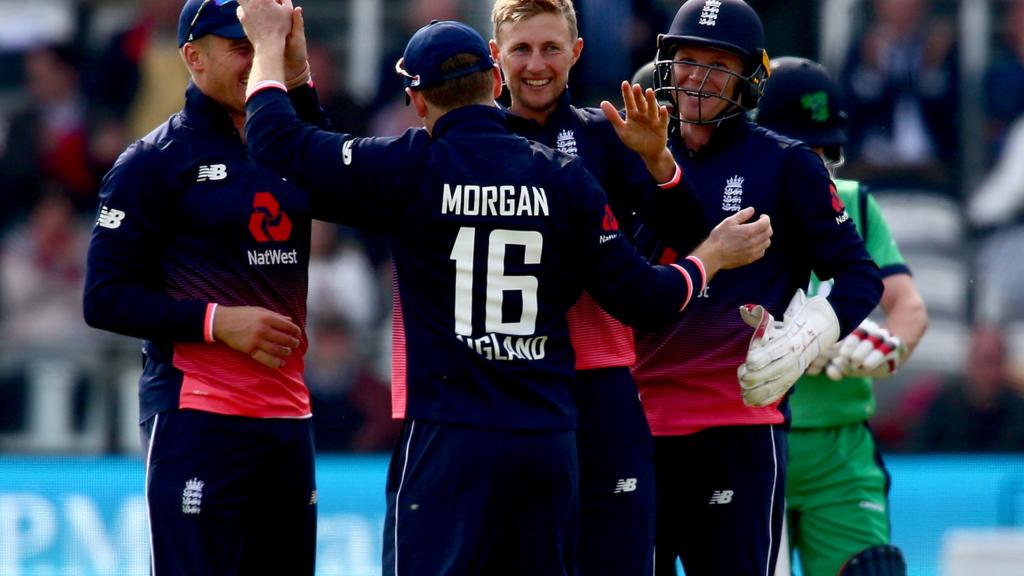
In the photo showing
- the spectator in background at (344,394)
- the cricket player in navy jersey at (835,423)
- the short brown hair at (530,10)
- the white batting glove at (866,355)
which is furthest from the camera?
the spectator in background at (344,394)

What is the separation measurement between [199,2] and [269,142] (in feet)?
2.62

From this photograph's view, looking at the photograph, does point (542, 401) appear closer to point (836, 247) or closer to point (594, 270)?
point (594, 270)

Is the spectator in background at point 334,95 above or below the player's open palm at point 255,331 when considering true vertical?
above

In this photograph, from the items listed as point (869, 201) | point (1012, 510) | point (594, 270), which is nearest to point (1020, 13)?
point (1012, 510)

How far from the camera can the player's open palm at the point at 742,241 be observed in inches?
182

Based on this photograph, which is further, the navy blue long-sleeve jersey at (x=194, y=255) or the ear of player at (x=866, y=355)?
the ear of player at (x=866, y=355)

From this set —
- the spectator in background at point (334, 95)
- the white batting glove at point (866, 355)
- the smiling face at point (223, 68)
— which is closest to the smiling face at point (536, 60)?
the smiling face at point (223, 68)

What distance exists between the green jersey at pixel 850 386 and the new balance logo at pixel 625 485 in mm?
1304

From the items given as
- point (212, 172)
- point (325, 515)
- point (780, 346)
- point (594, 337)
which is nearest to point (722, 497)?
point (780, 346)

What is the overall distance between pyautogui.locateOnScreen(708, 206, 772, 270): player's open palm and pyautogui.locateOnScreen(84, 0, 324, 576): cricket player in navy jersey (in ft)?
4.03

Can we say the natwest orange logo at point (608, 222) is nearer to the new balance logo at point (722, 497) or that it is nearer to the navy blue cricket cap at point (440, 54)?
the navy blue cricket cap at point (440, 54)

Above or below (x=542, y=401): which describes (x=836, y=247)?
above

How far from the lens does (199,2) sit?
4.98 metres

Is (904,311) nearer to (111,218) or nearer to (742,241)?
(742,241)
